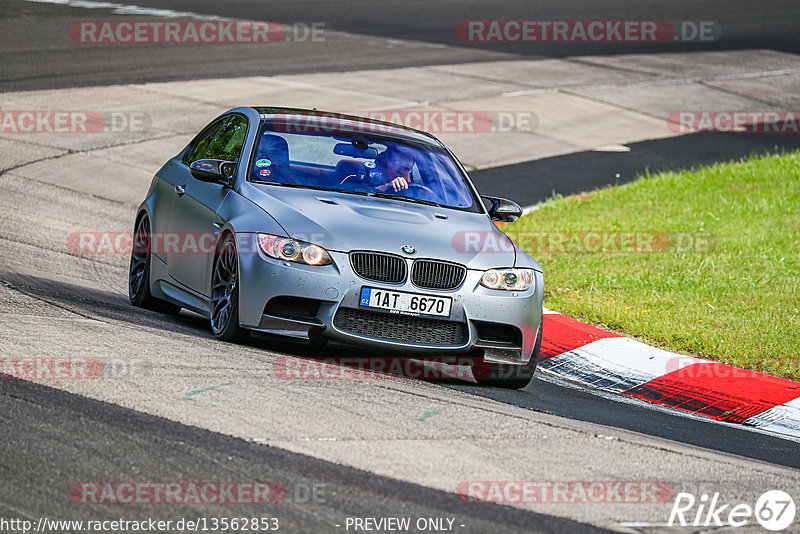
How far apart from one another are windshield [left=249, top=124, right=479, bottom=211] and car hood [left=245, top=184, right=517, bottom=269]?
0.20m

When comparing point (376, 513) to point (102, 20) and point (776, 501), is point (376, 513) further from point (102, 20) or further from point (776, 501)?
point (102, 20)

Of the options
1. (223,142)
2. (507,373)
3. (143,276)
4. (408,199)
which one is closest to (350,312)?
(507,373)

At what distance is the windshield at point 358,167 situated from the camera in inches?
327

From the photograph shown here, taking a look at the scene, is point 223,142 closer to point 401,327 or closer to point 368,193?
point 368,193

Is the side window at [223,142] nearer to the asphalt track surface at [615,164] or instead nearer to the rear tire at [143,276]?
the rear tire at [143,276]

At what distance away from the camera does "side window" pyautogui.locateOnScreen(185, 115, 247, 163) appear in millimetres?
8766

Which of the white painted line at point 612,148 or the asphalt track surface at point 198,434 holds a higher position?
the asphalt track surface at point 198,434

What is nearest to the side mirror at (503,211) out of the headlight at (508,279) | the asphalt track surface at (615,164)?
the headlight at (508,279)

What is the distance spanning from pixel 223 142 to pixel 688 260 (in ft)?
16.8

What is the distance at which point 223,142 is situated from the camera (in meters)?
9.08

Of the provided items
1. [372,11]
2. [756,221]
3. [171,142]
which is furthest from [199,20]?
[756,221]

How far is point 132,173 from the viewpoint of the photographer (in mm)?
15289

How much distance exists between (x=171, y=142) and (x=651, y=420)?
10913 millimetres

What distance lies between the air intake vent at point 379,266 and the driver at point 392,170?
3.84 feet
